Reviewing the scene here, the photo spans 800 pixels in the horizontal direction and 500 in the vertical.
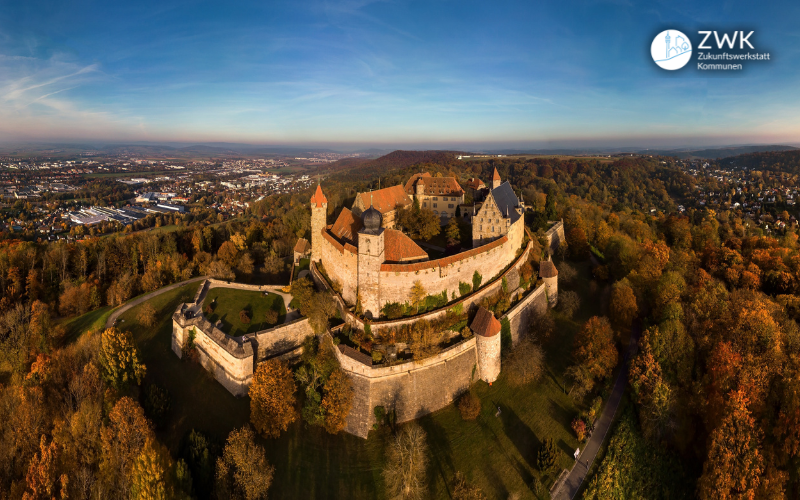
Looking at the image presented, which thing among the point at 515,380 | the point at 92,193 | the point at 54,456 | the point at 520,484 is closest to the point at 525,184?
the point at 515,380

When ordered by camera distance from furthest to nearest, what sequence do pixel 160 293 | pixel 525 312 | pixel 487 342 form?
pixel 160 293, pixel 525 312, pixel 487 342

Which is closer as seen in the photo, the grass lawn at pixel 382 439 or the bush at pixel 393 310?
the grass lawn at pixel 382 439

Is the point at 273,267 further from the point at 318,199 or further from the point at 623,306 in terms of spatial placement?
the point at 623,306

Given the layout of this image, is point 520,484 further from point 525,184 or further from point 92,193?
point 92,193

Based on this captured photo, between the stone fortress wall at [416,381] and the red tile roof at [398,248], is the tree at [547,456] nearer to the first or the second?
the stone fortress wall at [416,381]

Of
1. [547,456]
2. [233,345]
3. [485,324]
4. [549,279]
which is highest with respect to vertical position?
[549,279]

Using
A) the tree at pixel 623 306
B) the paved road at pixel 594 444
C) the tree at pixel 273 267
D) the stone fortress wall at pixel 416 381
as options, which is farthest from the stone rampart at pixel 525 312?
the tree at pixel 273 267

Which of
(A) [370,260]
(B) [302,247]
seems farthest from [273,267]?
(A) [370,260]
